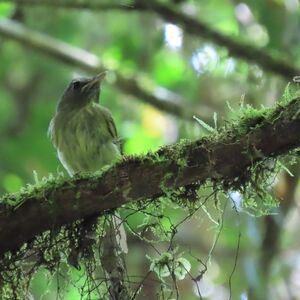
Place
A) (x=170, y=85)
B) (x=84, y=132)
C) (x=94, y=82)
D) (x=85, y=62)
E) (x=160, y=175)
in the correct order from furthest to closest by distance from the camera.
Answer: (x=170, y=85)
(x=85, y=62)
(x=94, y=82)
(x=84, y=132)
(x=160, y=175)

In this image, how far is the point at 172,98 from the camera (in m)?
5.53

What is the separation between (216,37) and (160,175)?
9.17 feet

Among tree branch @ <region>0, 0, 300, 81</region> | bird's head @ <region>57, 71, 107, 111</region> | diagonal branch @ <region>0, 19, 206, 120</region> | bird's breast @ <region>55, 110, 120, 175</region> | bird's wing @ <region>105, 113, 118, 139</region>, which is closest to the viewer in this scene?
bird's breast @ <region>55, 110, 120, 175</region>

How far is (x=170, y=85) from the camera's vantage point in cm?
657

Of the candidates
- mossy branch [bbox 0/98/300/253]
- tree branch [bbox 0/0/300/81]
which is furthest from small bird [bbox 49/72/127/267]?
mossy branch [bbox 0/98/300/253]

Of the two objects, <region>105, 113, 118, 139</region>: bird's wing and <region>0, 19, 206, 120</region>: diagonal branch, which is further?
<region>0, 19, 206, 120</region>: diagonal branch

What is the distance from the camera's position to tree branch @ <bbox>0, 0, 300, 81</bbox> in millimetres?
4801

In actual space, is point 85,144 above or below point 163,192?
above

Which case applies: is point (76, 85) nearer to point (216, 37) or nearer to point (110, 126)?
point (110, 126)

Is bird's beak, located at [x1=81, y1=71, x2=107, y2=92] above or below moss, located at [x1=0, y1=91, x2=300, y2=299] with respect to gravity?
above

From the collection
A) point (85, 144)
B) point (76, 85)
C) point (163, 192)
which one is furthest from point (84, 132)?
point (163, 192)

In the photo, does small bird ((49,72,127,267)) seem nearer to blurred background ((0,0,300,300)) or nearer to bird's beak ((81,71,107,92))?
bird's beak ((81,71,107,92))

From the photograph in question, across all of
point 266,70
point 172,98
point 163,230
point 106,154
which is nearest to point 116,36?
point 172,98

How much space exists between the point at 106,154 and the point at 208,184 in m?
1.67
